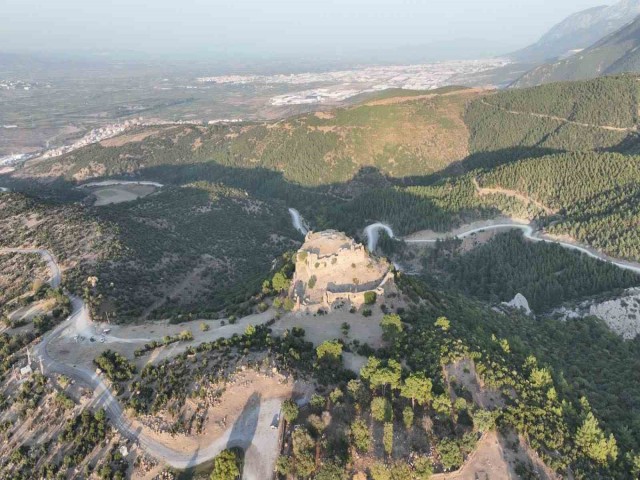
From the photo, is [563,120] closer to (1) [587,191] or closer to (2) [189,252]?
(1) [587,191]

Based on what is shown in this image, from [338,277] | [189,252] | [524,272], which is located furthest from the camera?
[524,272]

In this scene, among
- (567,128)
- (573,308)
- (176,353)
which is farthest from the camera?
(567,128)

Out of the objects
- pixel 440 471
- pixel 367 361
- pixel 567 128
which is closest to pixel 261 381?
pixel 367 361

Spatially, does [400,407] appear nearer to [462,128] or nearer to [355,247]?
[355,247]

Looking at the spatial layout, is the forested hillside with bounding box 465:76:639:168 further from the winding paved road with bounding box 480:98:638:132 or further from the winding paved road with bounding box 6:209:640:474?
the winding paved road with bounding box 6:209:640:474

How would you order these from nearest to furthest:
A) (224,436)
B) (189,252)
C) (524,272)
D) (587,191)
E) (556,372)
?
(224,436) < (556,372) < (189,252) < (524,272) < (587,191)

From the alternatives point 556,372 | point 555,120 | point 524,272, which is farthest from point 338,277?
point 555,120

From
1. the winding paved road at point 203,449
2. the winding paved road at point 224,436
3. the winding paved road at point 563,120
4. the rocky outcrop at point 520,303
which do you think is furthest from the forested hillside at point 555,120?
the winding paved road at point 203,449

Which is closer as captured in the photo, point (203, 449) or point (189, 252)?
Answer: point (203, 449)
